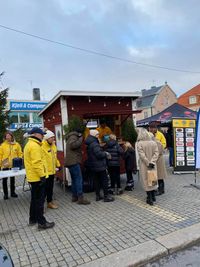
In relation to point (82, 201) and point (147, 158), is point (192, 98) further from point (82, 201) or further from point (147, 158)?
point (82, 201)

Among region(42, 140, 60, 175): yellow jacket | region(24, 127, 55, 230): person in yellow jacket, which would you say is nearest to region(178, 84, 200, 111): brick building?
region(42, 140, 60, 175): yellow jacket

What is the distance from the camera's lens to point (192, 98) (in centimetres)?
4356

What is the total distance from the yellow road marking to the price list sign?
11.1ft

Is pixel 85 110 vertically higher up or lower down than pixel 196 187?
higher up

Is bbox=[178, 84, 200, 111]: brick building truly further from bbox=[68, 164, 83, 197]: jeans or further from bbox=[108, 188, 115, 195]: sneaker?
bbox=[68, 164, 83, 197]: jeans

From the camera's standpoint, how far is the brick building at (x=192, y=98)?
4272 centimetres

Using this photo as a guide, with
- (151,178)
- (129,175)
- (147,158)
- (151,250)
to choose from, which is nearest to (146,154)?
(147,158)

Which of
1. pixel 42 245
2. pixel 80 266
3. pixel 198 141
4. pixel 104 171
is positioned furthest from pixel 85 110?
pixel 80 266

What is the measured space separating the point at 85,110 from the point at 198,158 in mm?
3155

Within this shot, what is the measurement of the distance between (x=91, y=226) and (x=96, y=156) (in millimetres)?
1646

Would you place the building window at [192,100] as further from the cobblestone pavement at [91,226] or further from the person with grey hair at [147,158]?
the person with grey hair at [147,158]

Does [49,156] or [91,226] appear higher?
[49,156]

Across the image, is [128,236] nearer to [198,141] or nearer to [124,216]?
[124,216]

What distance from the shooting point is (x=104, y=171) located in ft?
18.8
